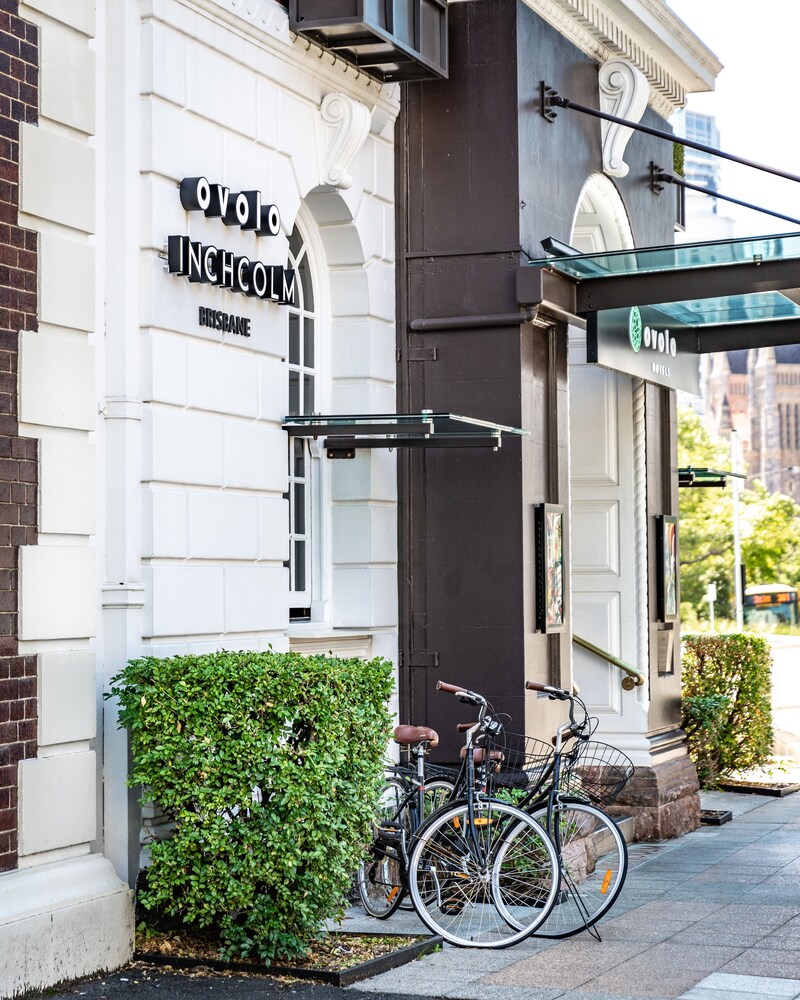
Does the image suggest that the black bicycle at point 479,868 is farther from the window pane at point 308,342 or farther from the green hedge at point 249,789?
the window pane at point 308,342

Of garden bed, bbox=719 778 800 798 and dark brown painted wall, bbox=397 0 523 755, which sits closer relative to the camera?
dark brown painted wall, bbox=397 0 523 755

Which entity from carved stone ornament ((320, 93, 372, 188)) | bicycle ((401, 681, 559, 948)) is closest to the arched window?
carved stone ornament ((320, 93, 372, 188))

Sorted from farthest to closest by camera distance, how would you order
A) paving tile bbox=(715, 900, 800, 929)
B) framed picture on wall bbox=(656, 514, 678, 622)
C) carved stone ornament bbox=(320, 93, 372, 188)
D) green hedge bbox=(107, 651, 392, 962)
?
1. framed picture on wall bbox=(656, 514, 678, 622)
2. carved stone ornament bbox=(320, 93, 372, 188)
3. paving tile bbox=(715, 900, 800, 929)
4. green hedge bbox=(107, 651, 392, 962)

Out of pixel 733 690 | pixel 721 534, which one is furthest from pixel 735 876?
pixel 721 534

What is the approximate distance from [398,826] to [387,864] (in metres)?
0.29

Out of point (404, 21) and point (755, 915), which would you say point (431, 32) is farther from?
point (755, 915)

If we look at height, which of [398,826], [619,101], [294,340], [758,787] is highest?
[619,101]

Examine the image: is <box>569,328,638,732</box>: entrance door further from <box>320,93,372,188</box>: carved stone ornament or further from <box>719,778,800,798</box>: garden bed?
<box>320,93,372,188</box>: carved stone ornament

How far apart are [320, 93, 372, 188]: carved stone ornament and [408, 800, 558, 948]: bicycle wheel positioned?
164 inches

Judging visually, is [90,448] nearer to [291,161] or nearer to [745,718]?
[291,161]

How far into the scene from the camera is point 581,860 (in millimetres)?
8484

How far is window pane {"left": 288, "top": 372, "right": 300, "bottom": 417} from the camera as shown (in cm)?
1010

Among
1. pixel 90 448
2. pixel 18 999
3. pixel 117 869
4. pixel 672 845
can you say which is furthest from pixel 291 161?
pixel 672 845

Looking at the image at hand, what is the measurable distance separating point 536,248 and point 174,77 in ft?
11.3
